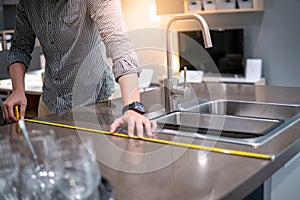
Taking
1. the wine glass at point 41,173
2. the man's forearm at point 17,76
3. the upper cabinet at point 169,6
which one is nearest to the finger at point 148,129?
the wine glass at point 41,173

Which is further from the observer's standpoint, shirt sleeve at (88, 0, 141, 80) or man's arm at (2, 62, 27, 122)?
man's arm at (2, 62, 27, 122)

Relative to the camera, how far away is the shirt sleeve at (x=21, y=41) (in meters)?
1.95

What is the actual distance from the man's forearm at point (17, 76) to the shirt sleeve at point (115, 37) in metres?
0.49

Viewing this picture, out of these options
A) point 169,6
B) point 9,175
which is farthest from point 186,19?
point 169,6

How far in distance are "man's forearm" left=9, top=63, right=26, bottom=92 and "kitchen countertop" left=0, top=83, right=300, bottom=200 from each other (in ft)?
1.35

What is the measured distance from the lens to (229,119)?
171 centimetres

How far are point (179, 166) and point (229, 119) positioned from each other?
2.27ft

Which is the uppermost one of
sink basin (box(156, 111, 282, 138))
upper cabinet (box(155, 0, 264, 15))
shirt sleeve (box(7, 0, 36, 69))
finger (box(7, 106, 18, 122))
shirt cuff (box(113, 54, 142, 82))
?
upper cabinet (box(155, 0, 264, 15))

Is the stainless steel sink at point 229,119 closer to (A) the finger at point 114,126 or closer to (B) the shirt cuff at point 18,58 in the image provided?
(A) the finger at point 114,126

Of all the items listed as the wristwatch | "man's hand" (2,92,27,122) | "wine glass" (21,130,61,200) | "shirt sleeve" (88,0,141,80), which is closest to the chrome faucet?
"shirt sleeve" (88,0,141,80)

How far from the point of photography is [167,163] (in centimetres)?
108

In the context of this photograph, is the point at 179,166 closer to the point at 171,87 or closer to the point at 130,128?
the point at 130,128

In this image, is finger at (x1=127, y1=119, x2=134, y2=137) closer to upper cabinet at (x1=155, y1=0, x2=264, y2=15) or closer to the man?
the man

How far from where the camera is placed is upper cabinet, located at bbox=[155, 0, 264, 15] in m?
4.39
